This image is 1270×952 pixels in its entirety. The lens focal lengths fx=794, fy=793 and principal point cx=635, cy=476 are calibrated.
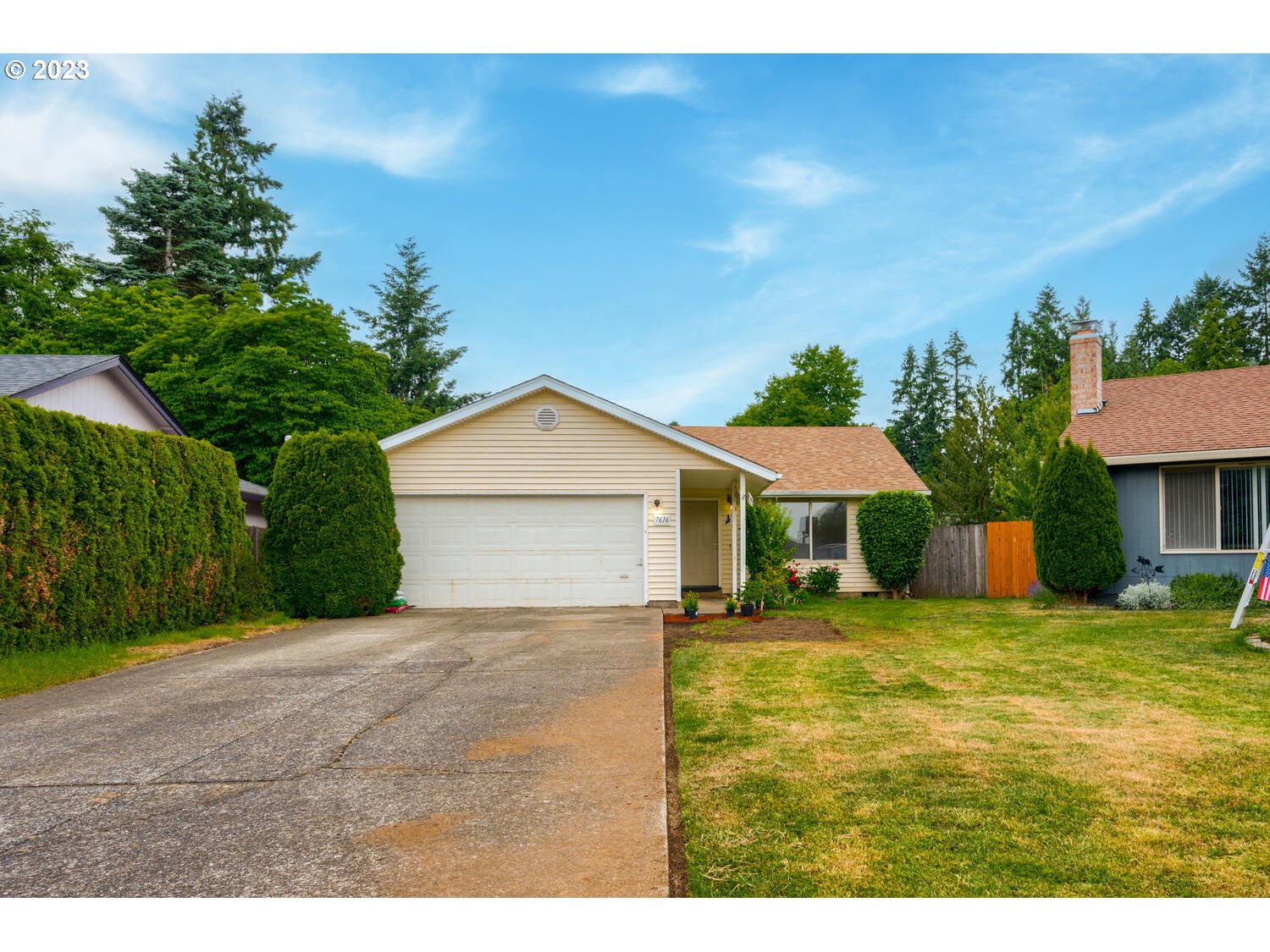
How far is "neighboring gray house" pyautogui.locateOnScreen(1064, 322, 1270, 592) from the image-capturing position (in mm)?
13602

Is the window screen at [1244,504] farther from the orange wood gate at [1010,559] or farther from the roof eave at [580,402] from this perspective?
the roof eave at [580,402]

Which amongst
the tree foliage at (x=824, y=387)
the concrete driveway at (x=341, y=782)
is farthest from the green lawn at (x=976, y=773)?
the tree foliage at (x=824, y=387)

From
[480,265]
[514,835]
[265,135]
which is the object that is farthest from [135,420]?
[265,135]

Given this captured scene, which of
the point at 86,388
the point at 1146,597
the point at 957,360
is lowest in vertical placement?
the point at 1146,597

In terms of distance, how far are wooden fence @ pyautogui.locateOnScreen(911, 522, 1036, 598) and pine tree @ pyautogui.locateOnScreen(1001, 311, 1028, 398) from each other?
33.9 meters

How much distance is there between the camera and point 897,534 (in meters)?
17.8

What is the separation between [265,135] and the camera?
36969mm

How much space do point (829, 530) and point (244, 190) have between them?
31394mm

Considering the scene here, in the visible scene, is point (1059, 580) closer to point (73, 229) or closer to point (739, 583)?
point (739, 583)

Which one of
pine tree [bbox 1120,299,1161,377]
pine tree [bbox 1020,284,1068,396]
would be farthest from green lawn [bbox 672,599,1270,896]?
pine tree [bbox 1120,299,1161,377]

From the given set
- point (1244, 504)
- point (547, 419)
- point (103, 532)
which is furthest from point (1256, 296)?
point (103, 532)

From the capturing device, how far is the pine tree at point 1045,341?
47.1m

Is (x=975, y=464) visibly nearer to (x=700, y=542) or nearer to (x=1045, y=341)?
(x=700, y=542)

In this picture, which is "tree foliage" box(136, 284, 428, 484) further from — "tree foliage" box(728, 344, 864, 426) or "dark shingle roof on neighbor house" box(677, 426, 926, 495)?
"tree foliage" box(728, 344, 864, 426)
